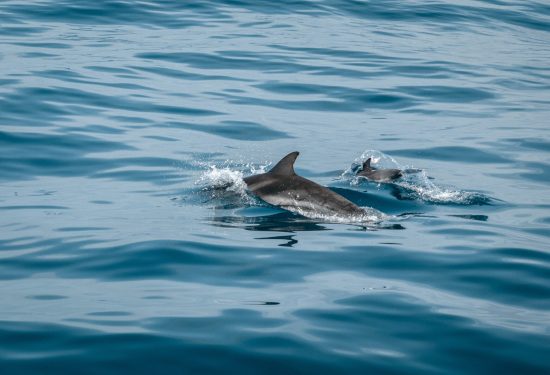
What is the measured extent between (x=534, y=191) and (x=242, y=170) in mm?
4658

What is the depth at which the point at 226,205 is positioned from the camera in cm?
1348

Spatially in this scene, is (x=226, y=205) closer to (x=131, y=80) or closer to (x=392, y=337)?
(x=392, y=337)

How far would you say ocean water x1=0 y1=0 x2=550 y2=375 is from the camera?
24.8 feet

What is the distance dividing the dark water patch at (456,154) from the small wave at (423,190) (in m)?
1.28

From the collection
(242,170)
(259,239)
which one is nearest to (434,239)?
(259,239)

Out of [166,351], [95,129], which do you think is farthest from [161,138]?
[166,351]

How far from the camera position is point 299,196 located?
13367mm

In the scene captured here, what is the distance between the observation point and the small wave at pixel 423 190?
14.2m

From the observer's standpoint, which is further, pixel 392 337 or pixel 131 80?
pixel 131 80

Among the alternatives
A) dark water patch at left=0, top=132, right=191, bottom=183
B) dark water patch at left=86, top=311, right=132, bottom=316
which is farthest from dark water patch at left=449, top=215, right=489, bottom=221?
dark water patch at left=86, top=311, right=132, bottom=316

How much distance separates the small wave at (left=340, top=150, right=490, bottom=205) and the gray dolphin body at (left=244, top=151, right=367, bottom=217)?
1.47 m

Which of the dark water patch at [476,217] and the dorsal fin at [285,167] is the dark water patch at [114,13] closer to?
the dorsal fin at [285,167]

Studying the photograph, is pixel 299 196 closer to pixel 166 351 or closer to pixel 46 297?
pixel 46 297

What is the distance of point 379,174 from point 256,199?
2.76 metres
